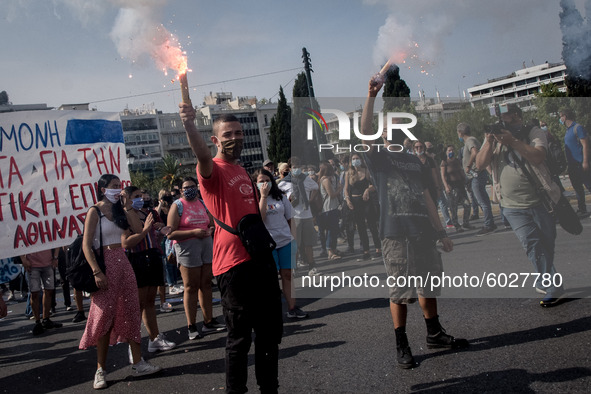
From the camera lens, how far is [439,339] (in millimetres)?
4496

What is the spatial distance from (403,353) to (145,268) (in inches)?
118

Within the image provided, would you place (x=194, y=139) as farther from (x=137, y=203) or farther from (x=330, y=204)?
(x=137, y=203)

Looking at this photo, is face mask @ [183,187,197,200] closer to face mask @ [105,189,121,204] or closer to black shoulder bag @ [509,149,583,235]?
face mask @ [105,189,121,204]

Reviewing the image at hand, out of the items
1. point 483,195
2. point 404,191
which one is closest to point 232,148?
point 404,191

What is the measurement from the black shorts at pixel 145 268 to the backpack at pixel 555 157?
4082 mm

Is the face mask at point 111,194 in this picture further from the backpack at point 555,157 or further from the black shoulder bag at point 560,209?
the backpack at point 555,157

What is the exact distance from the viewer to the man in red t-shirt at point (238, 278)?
134 inches

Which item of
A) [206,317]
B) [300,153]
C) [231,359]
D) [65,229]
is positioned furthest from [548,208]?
[65,229]

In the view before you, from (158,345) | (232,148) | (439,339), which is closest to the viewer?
(232,148)

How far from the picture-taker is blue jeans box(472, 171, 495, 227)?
466cm

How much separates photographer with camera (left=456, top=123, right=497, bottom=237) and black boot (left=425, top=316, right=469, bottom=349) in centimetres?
86

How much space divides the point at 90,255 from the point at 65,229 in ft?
6.54

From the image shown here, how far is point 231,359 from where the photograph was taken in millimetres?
3375

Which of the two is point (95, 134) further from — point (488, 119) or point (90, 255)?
point (488, 119)
